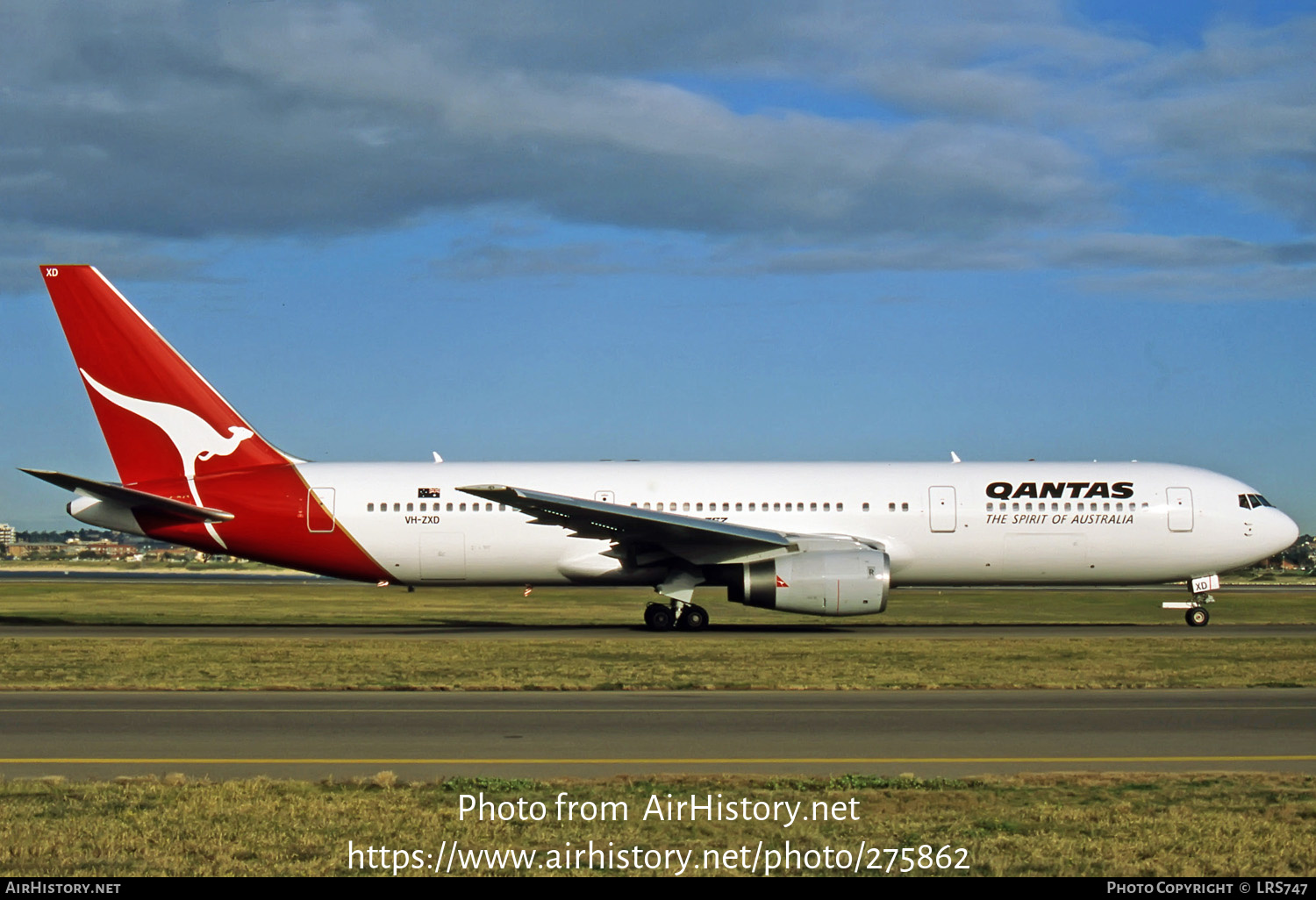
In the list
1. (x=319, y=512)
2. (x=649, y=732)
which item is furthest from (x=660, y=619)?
(x=649, y=732)

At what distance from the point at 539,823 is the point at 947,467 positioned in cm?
2232

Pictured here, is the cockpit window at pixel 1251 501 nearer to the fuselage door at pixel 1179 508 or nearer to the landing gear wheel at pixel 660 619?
the fuselage door at pixel 1179 508

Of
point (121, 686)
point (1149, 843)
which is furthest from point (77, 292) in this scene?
point (1149, 843)

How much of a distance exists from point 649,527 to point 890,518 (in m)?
5.60

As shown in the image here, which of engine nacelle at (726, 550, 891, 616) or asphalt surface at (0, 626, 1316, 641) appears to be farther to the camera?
engine nacelle at (726, 550, 891, 616)

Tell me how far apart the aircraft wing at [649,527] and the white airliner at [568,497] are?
0.75 meters

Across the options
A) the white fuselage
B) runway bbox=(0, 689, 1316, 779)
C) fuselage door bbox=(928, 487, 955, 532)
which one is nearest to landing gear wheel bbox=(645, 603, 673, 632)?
the white fuselage

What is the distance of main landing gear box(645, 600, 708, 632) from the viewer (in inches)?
1076

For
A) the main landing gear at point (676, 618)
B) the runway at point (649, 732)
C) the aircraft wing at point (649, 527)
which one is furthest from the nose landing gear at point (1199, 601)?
the runway at point (649, 732)

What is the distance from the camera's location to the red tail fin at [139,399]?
28234mm

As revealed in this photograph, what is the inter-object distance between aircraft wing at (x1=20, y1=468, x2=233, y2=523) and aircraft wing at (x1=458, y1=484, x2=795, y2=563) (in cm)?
610

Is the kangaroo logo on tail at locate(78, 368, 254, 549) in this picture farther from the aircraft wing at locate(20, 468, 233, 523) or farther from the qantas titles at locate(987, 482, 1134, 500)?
the qantas titles at locate(987, 482, 1134, 500)

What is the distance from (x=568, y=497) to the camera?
2770 centimetres

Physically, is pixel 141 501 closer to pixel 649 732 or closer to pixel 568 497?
pixel 568 497
